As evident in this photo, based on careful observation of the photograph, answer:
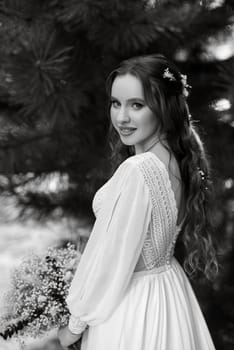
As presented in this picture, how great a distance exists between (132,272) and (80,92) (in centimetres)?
45

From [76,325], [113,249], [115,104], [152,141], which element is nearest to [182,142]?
[152,141]

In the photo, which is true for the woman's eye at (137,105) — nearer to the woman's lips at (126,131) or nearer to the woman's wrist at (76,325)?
the woman's lips at (126,131)

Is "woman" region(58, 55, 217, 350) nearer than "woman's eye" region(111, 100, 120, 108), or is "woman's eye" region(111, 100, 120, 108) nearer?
"woman" region(58, 55, 217, 350)

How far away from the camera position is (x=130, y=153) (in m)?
1.48

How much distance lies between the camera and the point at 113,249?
1.10 m

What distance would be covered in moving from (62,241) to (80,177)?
20cm

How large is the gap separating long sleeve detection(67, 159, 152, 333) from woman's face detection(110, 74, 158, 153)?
0.11m

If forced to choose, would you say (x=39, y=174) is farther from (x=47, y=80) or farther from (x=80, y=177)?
(x=47, y=80)

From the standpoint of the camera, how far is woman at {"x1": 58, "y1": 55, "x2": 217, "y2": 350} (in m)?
1.10

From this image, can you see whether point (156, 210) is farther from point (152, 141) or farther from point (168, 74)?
point (168, 74)

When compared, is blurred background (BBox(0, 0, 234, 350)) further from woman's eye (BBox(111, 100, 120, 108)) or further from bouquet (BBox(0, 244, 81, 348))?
bouquet (BBox(0, 244, 81, 348))

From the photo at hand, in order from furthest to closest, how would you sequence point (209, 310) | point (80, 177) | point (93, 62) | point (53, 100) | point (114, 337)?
point (209, 310) → point (80, 177) → point (93, 62) → point (53, 100) → point (114, 337)

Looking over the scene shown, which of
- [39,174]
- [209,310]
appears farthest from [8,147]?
[209,310]

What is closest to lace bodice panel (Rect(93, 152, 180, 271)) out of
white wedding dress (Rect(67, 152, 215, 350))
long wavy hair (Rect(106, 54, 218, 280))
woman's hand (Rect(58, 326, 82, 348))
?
white wedding dress (Rect(67, 152, 215, 350))
